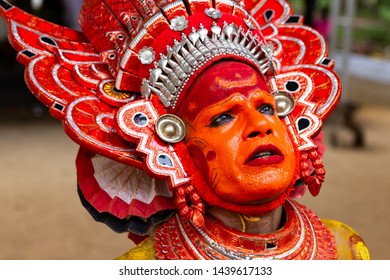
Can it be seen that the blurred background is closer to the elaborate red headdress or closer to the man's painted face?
the elaborate red headdress

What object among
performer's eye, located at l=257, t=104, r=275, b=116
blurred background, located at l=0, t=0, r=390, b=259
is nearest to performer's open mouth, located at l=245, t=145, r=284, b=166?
performer's eye, located at l=257, t=104, r=275, b=116

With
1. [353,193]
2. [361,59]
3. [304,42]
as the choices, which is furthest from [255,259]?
[361,59]

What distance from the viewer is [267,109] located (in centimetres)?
129

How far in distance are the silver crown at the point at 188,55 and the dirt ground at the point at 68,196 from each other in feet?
5.83

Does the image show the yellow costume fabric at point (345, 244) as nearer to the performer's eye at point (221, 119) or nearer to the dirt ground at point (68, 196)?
the performer's eye at point (221, 119)

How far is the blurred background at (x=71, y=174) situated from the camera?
121 inches

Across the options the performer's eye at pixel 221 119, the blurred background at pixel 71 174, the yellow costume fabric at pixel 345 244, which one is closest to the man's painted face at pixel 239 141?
the performer's eye at pixel 221 119

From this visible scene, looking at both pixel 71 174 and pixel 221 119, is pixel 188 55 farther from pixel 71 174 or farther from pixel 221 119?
pixel 71 174

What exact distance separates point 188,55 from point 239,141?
0.75 feet

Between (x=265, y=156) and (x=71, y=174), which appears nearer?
(x=265, y=156)

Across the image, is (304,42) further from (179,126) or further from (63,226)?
(63,226)

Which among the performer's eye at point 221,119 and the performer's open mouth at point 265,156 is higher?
the performer's eye at point 221,119

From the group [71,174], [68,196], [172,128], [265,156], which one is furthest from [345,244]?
[71,174]
